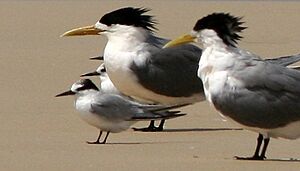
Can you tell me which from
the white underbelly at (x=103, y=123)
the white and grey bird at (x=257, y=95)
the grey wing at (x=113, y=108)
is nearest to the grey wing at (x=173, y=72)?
the grey wing at (x=113, y=108)

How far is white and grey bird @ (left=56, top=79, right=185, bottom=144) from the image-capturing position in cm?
978

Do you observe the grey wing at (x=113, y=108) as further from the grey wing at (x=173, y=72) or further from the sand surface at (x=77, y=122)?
the grey wing at (x=173, y=72)

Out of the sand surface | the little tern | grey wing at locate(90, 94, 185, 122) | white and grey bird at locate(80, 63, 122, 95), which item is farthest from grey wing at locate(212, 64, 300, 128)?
white and grey bird at locate(80, 63, 122, 95)

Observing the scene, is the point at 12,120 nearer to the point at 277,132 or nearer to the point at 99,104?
the point at 99,104

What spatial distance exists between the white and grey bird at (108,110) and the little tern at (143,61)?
83cm

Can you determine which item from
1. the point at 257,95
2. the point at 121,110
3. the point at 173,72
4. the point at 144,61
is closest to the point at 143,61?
the point at 144,61

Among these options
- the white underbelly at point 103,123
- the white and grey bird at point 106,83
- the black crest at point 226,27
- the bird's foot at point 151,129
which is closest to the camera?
the black crest at point 226,27

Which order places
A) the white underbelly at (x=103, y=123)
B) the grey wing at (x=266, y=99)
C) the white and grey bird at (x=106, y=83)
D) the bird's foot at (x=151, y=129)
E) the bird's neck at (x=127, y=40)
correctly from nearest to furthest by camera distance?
the grey wing at (x=266, y=99), the white underbelly at (x=103, y=123), the bird's foot at (x=151, y=129), the bird's neck at (x=127, y=40), the white and grey bird at (x=106, y=83)

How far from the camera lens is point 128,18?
436 inches

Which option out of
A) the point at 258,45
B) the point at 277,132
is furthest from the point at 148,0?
the point at 277,132

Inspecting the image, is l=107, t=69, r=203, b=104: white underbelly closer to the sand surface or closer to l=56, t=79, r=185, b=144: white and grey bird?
the sand surface

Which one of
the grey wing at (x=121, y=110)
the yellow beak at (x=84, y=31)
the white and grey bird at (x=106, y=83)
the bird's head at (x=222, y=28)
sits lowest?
the white and grey bird at (x=106, y=83)

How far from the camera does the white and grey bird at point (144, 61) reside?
10906 mm

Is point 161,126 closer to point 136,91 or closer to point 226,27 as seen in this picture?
point 136,91
